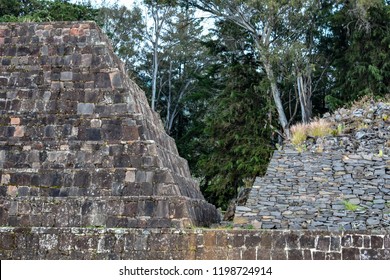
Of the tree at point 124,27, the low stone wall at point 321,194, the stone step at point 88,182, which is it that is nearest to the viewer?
the stone step at point 88,182

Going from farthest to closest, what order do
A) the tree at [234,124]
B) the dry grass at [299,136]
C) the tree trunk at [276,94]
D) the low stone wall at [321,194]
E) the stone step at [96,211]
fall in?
the tree trunk at [276,94], the tree at [234,124], the dry grass at [299,136], the low stone wall at [321,194], the stone step at [96,211]

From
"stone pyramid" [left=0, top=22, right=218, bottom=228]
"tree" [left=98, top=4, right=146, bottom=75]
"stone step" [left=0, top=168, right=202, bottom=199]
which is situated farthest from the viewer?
"tree" [left=98, top=4, right=146, bottom=75]

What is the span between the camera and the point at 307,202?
10461mm

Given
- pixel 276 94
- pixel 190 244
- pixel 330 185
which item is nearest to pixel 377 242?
pixel 190 244

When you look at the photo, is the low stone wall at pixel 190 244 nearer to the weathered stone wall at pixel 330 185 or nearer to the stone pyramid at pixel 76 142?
the stone pyramid at pixel 76 142

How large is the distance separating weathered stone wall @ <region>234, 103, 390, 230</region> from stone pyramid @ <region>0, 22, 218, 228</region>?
67.4 inches

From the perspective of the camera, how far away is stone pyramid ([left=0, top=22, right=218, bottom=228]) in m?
7.89

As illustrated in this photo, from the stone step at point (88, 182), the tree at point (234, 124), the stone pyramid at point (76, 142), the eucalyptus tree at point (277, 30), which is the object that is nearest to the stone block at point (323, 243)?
the stone pyramid at point (76, 142)

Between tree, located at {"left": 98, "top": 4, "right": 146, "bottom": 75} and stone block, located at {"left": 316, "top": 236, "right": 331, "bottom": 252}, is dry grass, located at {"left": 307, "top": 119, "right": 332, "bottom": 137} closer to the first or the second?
stone block, located at {"left": 316, "top": 236, "right": 331, "bottom": 252}

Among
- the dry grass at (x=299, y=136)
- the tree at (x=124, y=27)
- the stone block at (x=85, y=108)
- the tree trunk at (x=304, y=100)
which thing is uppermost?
the tree at (x=124, y=27)

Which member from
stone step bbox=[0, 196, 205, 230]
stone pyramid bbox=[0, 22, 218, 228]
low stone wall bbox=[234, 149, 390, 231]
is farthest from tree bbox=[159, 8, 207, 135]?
stone step bbox=[0, 196, 205, 230]

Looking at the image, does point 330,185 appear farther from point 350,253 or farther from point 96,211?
point 96,211

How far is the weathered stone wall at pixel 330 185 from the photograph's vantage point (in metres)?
9.62

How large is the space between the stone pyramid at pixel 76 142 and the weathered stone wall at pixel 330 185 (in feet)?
5.61
